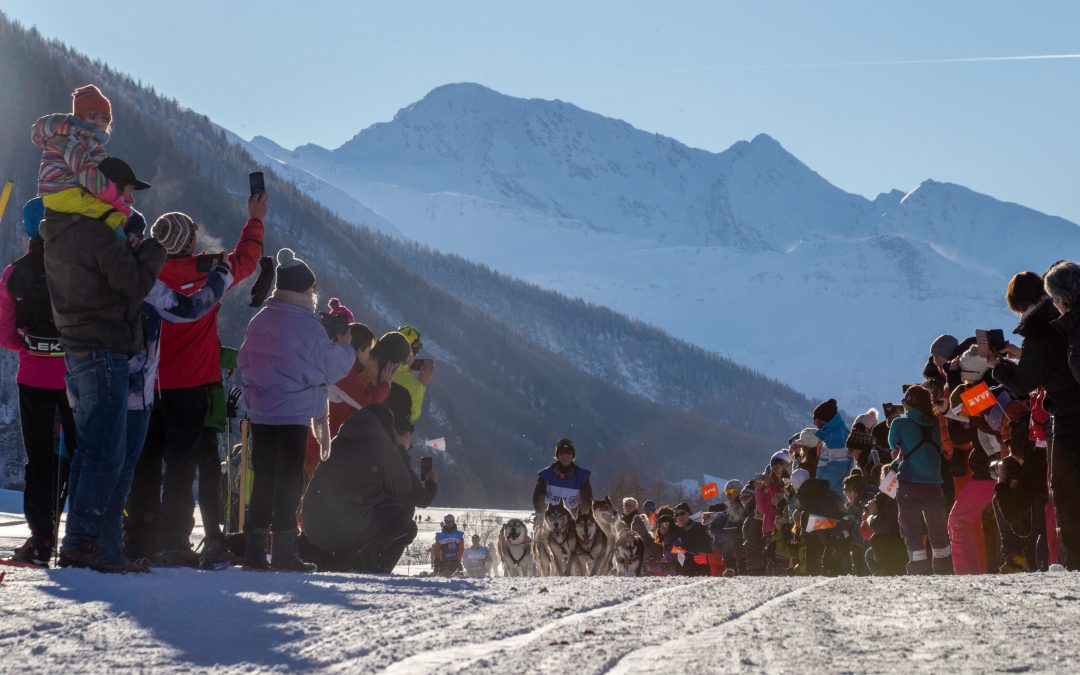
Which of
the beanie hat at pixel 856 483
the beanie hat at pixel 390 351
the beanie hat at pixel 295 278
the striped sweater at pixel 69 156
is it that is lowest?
the beanie hat at pixel 856 483

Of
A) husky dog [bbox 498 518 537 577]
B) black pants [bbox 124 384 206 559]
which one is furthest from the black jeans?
husky dog [bbox 498 518 537 577]

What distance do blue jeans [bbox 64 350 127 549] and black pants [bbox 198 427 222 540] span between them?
5.57 ft

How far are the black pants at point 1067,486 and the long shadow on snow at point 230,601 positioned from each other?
10.7 feet

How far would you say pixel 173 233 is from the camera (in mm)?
7262

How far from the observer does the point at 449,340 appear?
164m

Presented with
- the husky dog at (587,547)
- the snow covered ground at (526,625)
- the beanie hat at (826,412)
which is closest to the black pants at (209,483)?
the snow covered ground at (526,625)

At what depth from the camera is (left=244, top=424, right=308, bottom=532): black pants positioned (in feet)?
23.2

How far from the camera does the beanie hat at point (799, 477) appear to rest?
11.8 meters

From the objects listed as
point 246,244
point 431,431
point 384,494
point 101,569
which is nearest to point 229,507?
point 384,494

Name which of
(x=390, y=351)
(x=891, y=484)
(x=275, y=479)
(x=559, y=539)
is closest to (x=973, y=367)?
(x=891, y=484)

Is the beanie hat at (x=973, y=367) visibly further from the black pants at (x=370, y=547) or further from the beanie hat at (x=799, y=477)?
the black pants at (x=370, y=547)

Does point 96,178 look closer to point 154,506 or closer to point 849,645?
point 154,506

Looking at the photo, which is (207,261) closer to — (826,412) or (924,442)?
(924,442)

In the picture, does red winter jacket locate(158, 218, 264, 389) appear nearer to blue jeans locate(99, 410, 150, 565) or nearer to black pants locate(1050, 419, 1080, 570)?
blue jeans locate(99, 410, 150, 565)
